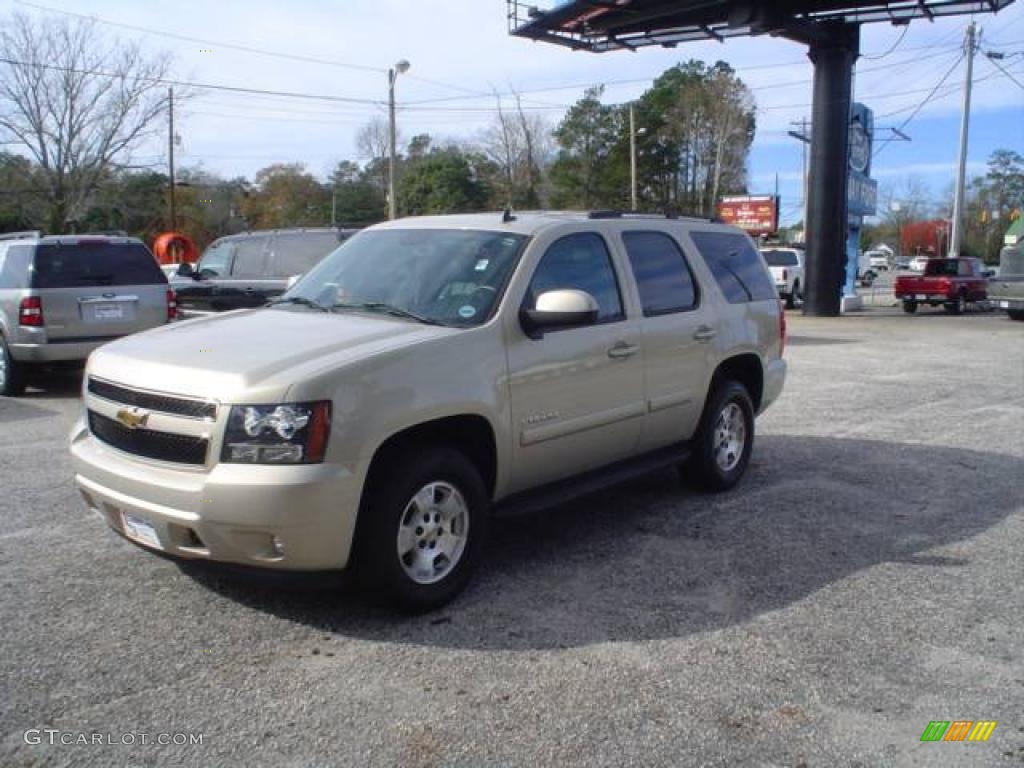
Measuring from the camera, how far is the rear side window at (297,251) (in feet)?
41.1

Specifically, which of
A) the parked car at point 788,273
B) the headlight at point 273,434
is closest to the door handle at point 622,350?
the headlight at point 273,434

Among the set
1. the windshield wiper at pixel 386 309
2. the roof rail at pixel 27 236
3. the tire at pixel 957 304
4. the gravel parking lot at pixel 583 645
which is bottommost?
the gravel parking lot at pixel 583 645

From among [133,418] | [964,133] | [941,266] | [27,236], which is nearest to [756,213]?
[964,133]

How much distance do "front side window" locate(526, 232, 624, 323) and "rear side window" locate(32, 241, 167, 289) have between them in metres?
7.05

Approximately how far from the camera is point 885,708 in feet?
11.6

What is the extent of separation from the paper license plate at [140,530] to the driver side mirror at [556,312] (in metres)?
1.98

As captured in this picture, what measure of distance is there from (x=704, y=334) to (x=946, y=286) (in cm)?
2557

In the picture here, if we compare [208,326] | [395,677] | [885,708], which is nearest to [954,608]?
[885,708]

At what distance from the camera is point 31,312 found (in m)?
9.96

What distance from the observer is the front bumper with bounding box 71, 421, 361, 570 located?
372 cm

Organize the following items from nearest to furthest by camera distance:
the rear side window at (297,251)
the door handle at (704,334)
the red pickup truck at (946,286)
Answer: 1. the door handle at (704,334)
2. the rear side window at (297,251)
3. the red pickup truck at (946,286)

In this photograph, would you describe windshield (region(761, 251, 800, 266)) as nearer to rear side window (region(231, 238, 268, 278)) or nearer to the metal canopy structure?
the metal canopy structure

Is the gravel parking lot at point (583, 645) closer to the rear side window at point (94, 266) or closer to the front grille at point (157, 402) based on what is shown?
the front grille at point (157, 402)

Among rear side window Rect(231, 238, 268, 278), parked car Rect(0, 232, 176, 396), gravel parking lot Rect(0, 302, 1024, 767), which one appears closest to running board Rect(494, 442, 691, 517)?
gravel parking lot Rect(0, 302, 1024, 767)
